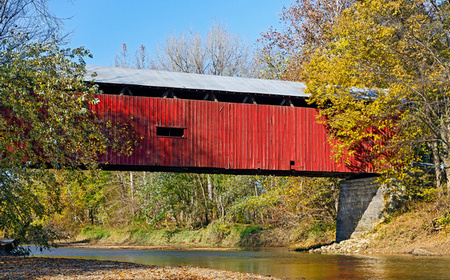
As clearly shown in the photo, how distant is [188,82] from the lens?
1972 centimetres

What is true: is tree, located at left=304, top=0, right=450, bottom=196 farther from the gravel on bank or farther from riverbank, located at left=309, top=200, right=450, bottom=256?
the gravel on bank

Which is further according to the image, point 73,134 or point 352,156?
point 352,156

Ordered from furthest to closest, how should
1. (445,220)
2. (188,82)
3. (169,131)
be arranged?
(188,82) → (169,131) → (445,220)

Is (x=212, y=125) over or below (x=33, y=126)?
over

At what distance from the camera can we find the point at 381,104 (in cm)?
1922

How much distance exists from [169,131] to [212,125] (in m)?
1.63

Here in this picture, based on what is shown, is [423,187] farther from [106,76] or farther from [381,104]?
[106,76]

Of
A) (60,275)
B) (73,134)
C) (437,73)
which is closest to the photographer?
(60,275)

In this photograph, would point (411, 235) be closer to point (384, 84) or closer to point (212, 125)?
point (384, 84)

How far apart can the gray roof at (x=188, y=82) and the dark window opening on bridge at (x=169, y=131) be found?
1.54 metres

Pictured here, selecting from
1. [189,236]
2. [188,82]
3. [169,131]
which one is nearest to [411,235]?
[169,131]

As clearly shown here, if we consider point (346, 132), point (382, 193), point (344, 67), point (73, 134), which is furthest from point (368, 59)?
point (73, 134)

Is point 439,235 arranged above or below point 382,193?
below

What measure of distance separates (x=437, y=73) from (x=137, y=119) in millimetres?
10728
